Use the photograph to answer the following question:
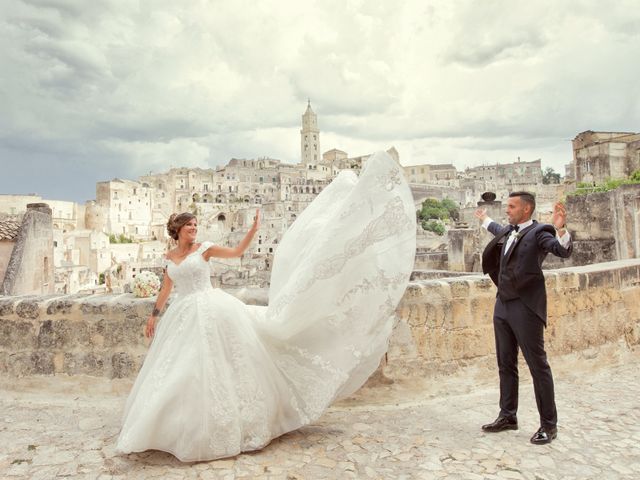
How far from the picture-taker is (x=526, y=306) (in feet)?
11.0

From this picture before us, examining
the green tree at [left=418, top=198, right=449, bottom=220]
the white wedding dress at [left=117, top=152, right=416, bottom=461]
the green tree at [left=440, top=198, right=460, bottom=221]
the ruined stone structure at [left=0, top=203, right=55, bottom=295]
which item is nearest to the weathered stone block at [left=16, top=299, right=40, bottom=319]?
the white wedding dress at [left=117, top=152, right=416, bottom=461]

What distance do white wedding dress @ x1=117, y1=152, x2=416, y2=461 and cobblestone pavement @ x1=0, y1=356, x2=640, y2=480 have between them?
20cm

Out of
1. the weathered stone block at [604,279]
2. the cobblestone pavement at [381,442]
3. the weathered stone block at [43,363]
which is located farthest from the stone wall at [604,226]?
the weathered stone block at [43,363]

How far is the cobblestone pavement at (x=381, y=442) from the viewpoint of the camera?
9.62ft

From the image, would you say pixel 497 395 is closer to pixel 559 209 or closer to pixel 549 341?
pixel 549 341

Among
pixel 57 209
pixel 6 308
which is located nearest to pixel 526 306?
pixel 6 308

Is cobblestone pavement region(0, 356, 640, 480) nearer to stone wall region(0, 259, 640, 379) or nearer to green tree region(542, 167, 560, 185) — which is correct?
stone wall region(0, 259, 640, 379)

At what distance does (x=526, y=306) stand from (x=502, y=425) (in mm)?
930

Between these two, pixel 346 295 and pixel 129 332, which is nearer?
pixel 346 295

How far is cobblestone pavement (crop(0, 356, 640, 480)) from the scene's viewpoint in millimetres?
2932

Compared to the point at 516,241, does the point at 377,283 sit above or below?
below

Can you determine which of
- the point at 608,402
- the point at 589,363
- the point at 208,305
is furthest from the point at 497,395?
the point at 208,305

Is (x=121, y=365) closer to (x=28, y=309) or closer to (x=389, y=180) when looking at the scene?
(x=28, y=309)

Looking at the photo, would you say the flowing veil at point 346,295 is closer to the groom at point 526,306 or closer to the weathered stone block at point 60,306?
the groom at point 526,306
